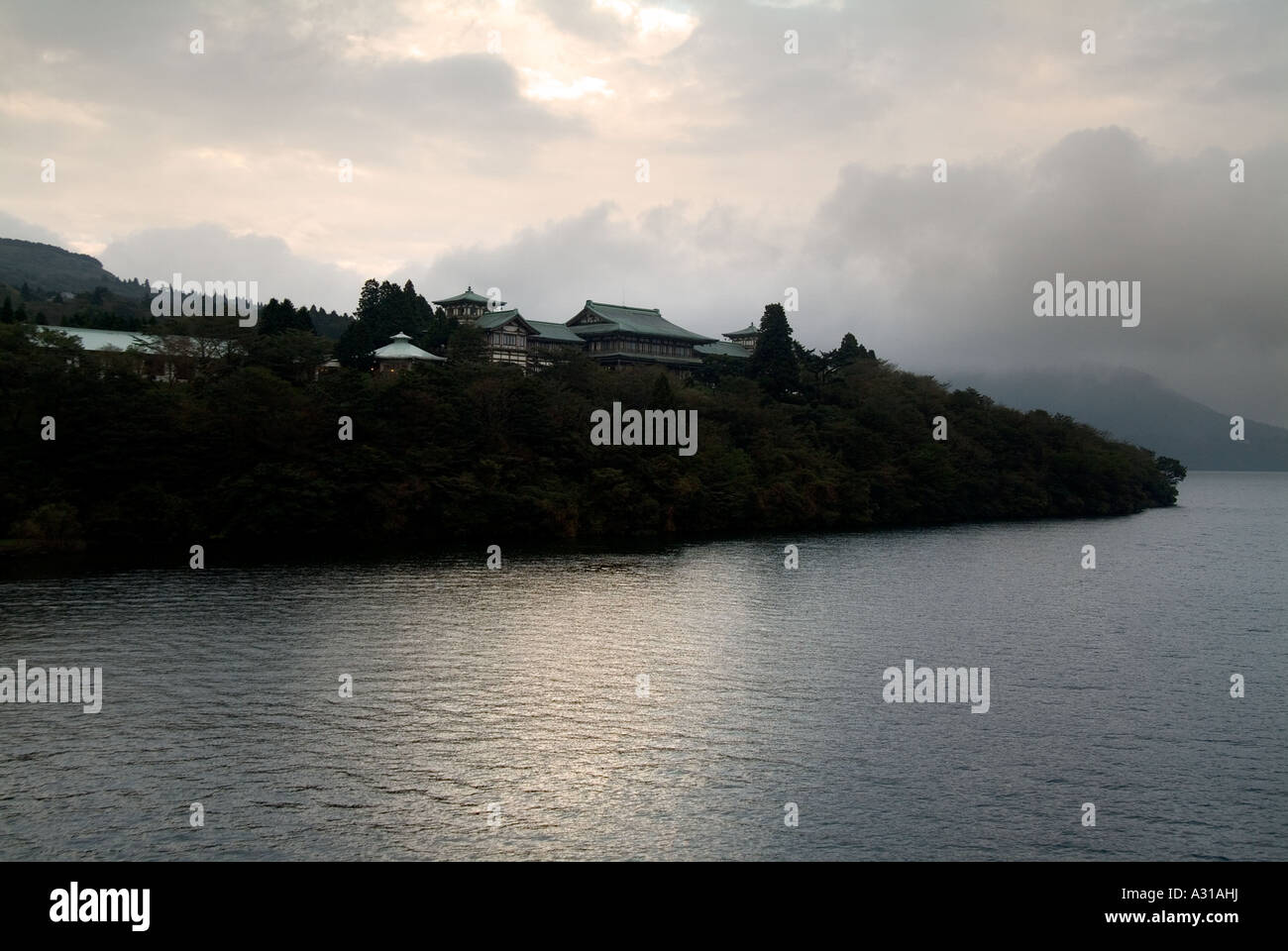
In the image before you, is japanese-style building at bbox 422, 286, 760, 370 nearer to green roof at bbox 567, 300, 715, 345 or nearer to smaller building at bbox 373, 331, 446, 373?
green roof at bbox 567, 300, 715, 345

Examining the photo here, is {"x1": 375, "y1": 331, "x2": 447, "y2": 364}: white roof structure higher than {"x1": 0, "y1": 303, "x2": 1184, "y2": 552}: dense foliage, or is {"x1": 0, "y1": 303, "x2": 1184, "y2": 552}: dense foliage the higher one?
{"x1": 375, "y1": 331, "x2": 447, "y2": 364}: white roof structure

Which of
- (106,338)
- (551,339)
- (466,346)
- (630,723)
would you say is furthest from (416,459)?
(630,723)

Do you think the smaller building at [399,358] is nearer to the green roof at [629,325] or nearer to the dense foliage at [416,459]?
the dense foliage at [416,459]

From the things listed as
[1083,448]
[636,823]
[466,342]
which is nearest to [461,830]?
[636,823]

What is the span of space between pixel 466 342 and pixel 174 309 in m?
20.3

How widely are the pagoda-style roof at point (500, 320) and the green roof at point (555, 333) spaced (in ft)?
2.72

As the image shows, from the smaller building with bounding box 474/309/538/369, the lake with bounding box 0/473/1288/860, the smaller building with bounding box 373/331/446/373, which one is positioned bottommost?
the lake with bounding box 0/473/1288/860

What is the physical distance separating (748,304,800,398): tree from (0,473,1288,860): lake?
43262 mm

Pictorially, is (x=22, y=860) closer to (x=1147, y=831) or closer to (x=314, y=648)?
(x=314, y=648)

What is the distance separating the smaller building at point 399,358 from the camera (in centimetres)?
6944

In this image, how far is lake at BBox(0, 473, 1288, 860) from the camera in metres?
16.9

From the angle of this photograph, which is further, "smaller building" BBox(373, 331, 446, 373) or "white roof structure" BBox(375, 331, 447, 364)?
"white roof structure" BBox(375, 331, 447, 364)

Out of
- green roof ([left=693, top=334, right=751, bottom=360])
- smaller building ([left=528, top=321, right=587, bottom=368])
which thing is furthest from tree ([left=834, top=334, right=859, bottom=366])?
smaller building ([left=528, top=321, right=587, bottom=368])

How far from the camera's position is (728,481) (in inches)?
2751
